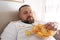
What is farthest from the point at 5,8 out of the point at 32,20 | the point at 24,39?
the point at 24,39

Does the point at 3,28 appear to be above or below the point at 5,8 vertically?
below

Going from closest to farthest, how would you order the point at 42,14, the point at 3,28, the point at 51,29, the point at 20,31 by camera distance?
the point at 51,29
the point at 20,31
the point at 3,28
the point at 42,14

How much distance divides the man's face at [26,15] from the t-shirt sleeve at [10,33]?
0.16 metres

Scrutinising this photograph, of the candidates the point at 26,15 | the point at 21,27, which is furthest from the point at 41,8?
the point at 21,27

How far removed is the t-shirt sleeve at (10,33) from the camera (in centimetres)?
142

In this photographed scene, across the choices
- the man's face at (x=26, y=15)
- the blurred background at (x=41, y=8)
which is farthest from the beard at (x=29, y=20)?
the blurred background at (x=41, y=8)

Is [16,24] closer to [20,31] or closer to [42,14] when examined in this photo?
[20,31]

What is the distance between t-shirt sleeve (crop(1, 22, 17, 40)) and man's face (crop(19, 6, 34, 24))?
16 centimetres

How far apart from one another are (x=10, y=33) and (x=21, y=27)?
13 centimetres

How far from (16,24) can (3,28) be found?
170mm

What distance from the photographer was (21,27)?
4.82ft

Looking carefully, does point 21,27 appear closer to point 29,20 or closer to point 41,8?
point 29,20

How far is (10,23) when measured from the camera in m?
1.50

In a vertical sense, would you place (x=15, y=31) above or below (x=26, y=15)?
below
